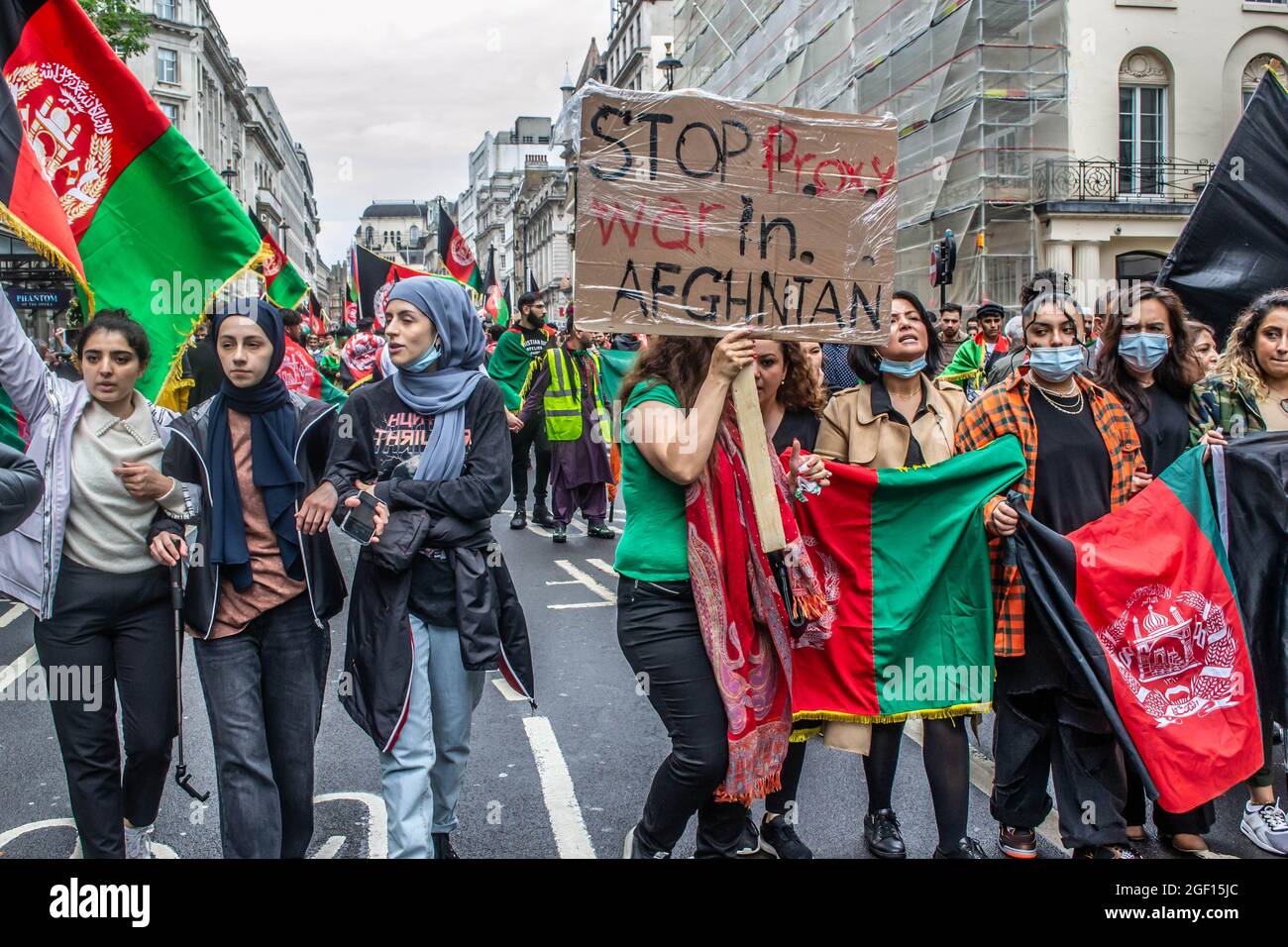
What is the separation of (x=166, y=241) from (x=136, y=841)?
7.40ft

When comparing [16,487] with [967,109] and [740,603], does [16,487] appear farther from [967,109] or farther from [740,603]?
[967,109]

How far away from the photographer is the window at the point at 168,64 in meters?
62.1

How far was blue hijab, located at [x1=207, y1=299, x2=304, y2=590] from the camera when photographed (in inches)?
138

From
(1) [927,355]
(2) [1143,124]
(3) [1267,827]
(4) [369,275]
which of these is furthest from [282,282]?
(2) [1143,124]

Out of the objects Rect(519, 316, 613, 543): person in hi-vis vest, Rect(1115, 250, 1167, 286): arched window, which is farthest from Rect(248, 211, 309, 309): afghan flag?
Rect(1115, 250, 1167, 286): arched window

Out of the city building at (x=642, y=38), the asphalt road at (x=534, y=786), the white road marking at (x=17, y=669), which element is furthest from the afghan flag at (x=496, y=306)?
the city building at (x=642, y=38)

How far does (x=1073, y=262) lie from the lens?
23.2 meters

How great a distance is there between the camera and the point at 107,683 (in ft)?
11.7

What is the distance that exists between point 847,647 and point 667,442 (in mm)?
1205

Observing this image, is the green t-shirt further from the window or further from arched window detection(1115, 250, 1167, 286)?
the window

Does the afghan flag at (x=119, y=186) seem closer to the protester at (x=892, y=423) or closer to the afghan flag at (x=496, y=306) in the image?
the protester at (x=892, y=423)

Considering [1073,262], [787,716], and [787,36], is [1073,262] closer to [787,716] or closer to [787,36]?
[787,36]

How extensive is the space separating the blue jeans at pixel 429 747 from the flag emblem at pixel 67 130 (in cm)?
223

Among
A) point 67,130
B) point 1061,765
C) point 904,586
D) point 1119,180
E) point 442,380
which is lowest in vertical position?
point 1061,765
